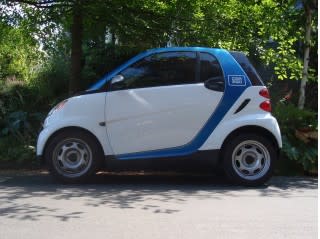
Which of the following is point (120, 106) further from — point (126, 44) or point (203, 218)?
point (126, 44)

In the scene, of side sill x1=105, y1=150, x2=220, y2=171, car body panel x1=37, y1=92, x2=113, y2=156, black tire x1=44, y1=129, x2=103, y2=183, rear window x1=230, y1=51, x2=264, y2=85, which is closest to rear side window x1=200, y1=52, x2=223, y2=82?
rear window x1=230, y1=51, x2=264, y2=85

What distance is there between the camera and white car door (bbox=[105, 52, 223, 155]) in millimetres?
7418

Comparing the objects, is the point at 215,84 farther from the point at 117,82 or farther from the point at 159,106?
the point at 117,82

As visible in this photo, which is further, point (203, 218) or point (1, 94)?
point (1, 94)

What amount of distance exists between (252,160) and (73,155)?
2.42 metres

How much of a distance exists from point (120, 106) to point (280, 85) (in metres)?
7.13

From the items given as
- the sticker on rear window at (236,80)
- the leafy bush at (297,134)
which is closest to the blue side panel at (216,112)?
the sticker on rear window at (236,80)

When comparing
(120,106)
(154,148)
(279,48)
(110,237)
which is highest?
(279,48)

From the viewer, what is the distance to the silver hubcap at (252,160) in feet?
24.8

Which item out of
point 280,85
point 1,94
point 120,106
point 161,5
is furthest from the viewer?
point 280,85

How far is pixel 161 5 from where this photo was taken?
10141mm

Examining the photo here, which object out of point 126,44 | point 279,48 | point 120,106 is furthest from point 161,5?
point 120,106

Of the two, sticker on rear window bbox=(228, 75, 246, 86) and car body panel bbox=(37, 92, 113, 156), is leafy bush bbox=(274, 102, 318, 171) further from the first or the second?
car body panel bbox=(37, 92, 113, 156)

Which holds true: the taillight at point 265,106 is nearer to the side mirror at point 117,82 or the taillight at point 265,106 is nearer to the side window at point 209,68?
the side window at point 209,68
